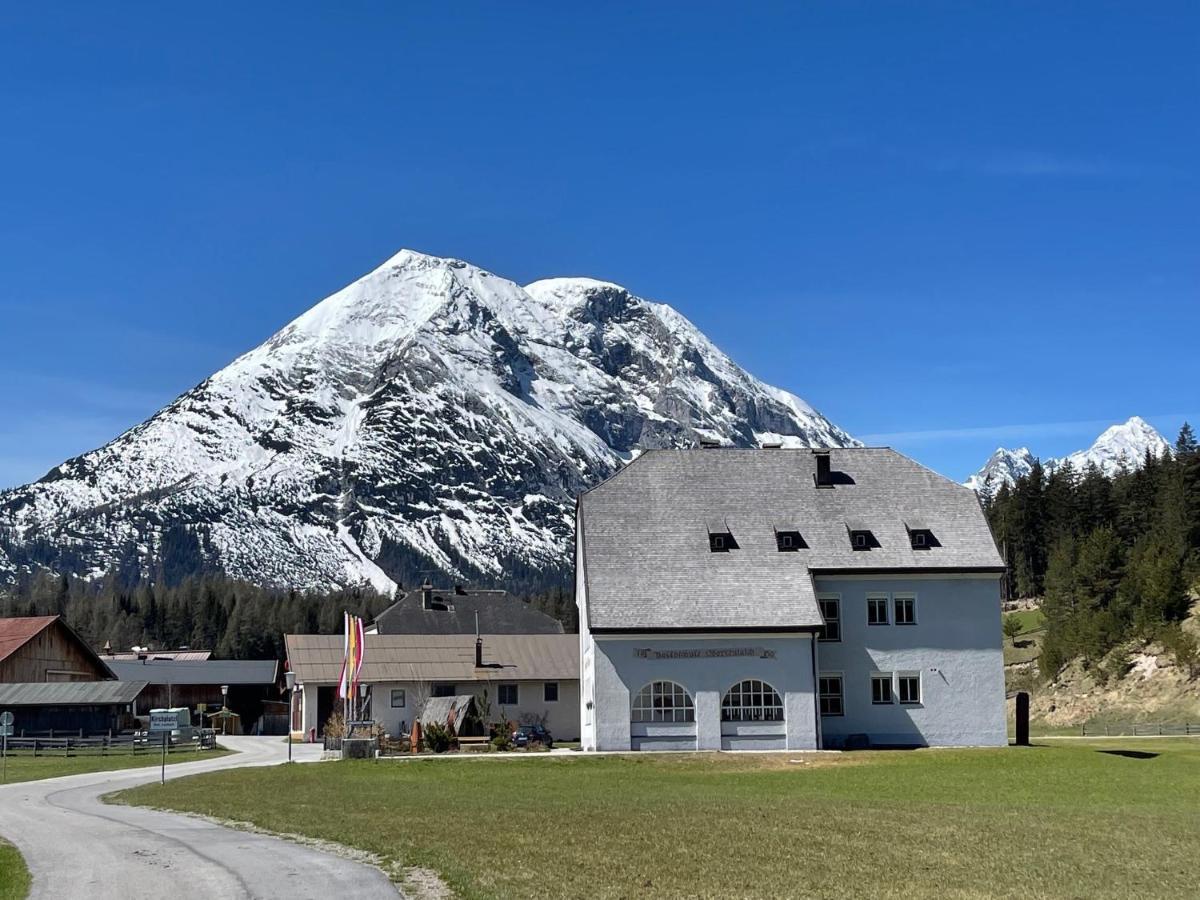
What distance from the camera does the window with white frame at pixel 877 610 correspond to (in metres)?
55.4

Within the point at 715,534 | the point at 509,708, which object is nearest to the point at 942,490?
the point at 715,534

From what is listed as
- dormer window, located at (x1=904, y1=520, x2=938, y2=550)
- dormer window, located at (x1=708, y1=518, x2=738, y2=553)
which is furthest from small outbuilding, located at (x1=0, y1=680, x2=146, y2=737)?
dormer window, located at (x1=904, y1=520, x2=938, y2=550)

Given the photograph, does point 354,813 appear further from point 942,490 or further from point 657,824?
point 942,490

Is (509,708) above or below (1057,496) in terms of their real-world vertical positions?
below

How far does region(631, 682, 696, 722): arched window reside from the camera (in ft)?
173

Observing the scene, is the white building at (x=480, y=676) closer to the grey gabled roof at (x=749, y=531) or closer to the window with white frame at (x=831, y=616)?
the grey gabled roof at (x=749, y=531)

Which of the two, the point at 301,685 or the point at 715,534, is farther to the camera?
the point at 301,685

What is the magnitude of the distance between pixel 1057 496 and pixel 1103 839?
125422mm

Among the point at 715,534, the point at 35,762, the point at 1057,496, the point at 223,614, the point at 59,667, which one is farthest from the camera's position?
the point at 223,614

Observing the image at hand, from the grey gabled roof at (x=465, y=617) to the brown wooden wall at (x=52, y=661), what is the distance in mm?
21891

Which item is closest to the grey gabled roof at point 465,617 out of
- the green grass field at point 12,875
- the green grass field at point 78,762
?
the green grass field at point 78,762

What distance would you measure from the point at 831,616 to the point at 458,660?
27966 mm

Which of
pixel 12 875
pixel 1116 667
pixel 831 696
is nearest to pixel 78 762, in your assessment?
pixel 831 696

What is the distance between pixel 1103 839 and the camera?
22703mm
